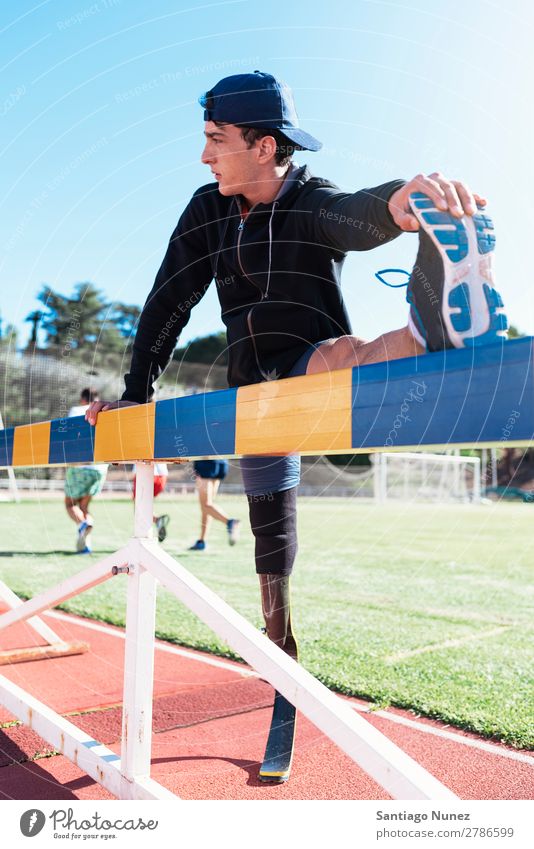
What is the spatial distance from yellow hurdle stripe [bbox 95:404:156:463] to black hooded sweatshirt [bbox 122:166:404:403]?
1.35ft

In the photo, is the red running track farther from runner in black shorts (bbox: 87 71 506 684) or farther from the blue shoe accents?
the blue shoe accents

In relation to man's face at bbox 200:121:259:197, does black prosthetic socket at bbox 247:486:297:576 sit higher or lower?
lower

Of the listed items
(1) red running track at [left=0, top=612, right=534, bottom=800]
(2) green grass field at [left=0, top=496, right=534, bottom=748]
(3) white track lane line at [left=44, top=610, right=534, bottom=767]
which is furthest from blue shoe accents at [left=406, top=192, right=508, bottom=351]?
(2) green grass field at [left=0, top=496, right=534, bottom=748]

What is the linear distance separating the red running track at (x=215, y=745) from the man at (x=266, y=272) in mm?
409

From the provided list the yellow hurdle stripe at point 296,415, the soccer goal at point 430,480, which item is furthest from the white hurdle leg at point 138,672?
the soccer goal at point 430,480

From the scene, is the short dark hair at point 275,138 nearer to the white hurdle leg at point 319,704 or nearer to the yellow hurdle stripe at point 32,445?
the yellow hurdle stripe at point 32,445

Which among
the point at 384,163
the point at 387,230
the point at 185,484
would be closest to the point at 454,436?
the point at 387,230

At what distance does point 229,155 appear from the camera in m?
2.00

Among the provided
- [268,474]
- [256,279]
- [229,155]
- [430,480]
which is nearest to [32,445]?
[268,474]

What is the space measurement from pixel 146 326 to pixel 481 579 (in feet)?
16.4

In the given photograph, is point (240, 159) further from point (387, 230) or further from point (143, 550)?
point (143, 550)

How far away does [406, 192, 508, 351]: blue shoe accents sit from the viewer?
1.15 meters

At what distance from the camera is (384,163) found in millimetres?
2680

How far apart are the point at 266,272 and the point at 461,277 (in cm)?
97
